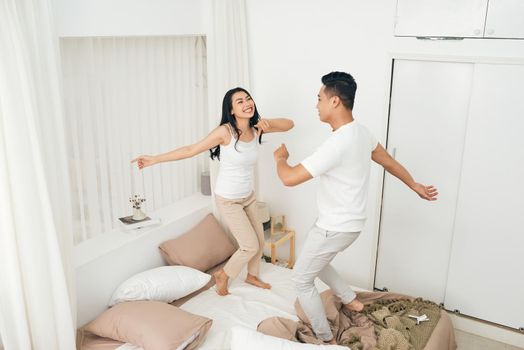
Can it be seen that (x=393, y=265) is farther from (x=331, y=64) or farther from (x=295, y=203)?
(x=331, y=64)

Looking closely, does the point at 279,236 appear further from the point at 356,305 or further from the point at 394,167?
the point at 394,167

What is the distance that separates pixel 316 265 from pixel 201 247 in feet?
3.34

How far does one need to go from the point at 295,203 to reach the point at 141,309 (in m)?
1.63

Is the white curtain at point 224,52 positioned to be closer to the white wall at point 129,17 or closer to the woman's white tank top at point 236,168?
the white wall at point 129,17

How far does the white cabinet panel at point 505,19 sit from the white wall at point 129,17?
1.80 metres

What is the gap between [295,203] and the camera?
400 cm

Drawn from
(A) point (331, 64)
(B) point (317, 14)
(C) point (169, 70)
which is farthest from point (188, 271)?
(B) point (317, 14)

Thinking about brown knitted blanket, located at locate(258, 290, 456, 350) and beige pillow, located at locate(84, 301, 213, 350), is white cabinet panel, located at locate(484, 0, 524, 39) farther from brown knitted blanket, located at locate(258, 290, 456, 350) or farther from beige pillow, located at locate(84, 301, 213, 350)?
beige pillow, located at locate(84, 301, 213, 350)

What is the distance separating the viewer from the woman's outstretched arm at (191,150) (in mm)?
2920

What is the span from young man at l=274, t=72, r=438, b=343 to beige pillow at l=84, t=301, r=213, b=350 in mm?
573

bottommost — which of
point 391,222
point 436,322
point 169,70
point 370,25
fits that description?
point 436,322

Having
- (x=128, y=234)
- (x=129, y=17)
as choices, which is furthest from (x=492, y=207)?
(x=129, y=17)

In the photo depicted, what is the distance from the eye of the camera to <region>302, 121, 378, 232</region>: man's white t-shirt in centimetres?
246

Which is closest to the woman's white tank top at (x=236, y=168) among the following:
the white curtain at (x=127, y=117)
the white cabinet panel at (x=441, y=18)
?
the white curtain at (x=127, y=117)
